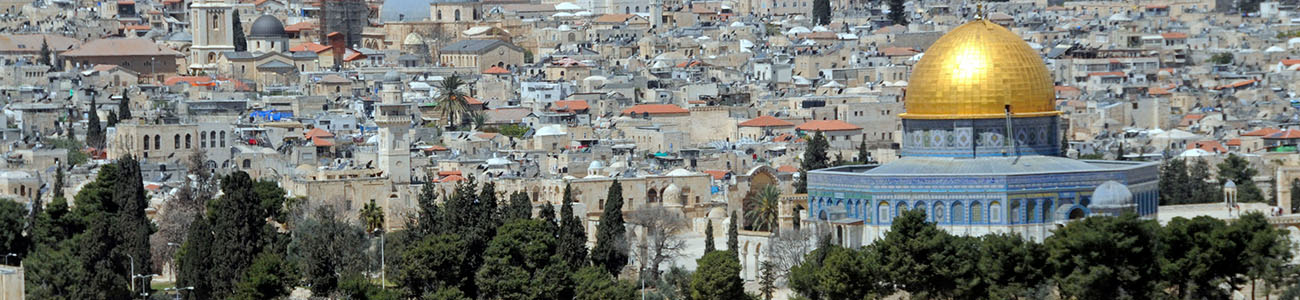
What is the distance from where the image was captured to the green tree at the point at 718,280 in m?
47.6

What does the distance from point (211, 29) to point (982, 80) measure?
214 ft

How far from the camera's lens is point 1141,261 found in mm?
43375

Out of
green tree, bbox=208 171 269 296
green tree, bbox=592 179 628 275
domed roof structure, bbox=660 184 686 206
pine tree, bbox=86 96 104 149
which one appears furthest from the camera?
pine tree, bbox=86 96 104 149

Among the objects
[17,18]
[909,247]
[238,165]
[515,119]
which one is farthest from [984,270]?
[17,18]

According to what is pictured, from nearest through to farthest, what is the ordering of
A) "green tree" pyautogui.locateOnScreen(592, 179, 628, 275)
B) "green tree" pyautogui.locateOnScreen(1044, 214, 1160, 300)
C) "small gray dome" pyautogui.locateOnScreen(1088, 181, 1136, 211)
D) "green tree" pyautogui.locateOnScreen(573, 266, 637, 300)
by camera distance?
"green tree" pyautogui.locateOnScreen(1044, 214, 1160, 300) < "small gray dome" pyautogui.locateOnScreen(1088, 181, 1136, 211) < "green tree" pyautogui.locateOnScreen(573, 266, 637, 300) < "green tree" pyautogui.locateOnScreen(592, 179, 628, 275)

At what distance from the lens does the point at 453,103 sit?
8944 centimetres

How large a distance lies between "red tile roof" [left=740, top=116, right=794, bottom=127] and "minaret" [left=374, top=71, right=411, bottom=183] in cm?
1237

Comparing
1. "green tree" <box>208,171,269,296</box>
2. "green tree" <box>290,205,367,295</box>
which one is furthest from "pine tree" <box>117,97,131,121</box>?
"green tree" <box>208,171,269,296</box>

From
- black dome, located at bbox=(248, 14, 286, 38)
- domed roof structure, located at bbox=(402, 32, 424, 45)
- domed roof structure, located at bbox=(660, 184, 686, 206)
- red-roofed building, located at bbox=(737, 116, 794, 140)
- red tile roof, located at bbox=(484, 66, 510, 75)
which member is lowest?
domed roof structure, located at bbox=(660, 184, 686, 206)

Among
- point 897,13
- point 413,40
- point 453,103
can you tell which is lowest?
point 453,103

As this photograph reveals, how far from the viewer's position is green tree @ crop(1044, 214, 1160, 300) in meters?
43.1

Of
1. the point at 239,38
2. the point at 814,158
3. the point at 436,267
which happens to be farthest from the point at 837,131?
the point at 239,38

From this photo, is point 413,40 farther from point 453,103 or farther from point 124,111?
point 124,111

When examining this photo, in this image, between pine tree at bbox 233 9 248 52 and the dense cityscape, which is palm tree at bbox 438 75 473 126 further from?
pine tree at bbox 233 9 248 52
